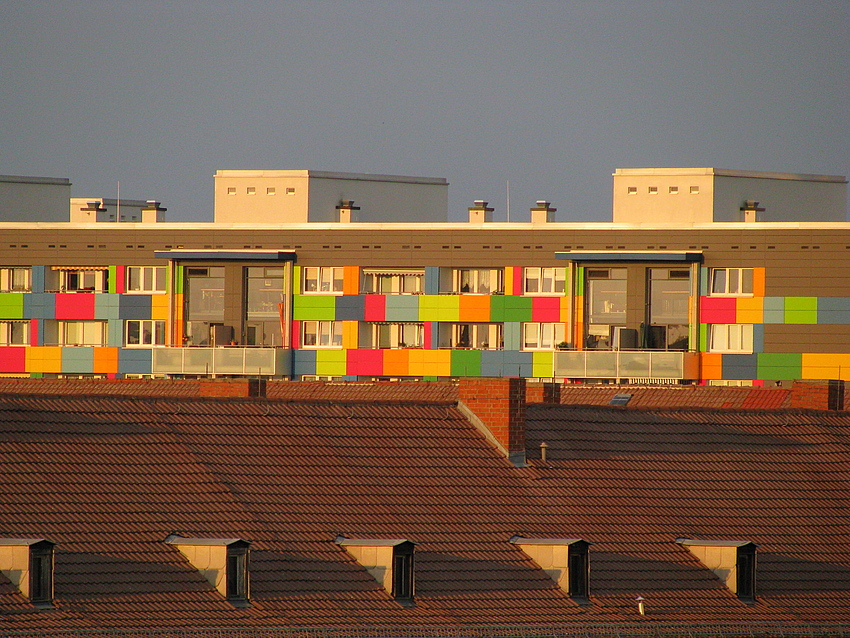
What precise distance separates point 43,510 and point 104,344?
2201 inches

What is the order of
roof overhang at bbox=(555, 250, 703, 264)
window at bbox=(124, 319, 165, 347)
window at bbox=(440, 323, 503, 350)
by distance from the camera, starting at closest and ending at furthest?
roof overhang at bbox=(555, 250, 703, 264) < window at bbox=(440, 323, 503, 350) < window at bbox=(124, 319, 165, 347)

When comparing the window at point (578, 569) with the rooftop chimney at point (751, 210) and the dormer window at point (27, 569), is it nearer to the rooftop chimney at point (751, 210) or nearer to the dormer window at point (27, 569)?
the dormer window at point (27, 569)

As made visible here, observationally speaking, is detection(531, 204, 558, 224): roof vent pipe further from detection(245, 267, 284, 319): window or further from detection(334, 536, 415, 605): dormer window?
detection(334, 536, 415, 605): dormer window

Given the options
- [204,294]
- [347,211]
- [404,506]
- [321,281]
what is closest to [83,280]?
[204,294]

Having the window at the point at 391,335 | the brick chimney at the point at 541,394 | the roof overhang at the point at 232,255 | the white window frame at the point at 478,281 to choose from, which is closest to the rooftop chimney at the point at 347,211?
the roof overhang at the point at 232,255

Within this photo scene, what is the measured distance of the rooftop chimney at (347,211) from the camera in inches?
3521

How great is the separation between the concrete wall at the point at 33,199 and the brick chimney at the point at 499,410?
6735 centimetres

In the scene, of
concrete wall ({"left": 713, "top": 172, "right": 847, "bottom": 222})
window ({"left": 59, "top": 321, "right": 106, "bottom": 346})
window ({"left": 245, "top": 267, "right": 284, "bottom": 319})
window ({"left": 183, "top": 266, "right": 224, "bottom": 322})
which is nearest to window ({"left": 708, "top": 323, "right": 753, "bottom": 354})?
concrete wall ({"left": 713, "top": 172, "right": 847, "bottom": 222})

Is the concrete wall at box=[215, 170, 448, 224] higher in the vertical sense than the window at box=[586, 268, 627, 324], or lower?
higher

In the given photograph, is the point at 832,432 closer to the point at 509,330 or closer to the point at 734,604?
the point at 734,604

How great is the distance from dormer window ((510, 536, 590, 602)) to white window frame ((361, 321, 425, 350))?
4981 cm

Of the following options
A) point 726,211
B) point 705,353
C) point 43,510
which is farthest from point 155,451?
point 726,211

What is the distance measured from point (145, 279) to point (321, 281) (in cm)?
845

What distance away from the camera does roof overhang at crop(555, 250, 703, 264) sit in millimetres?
78750
